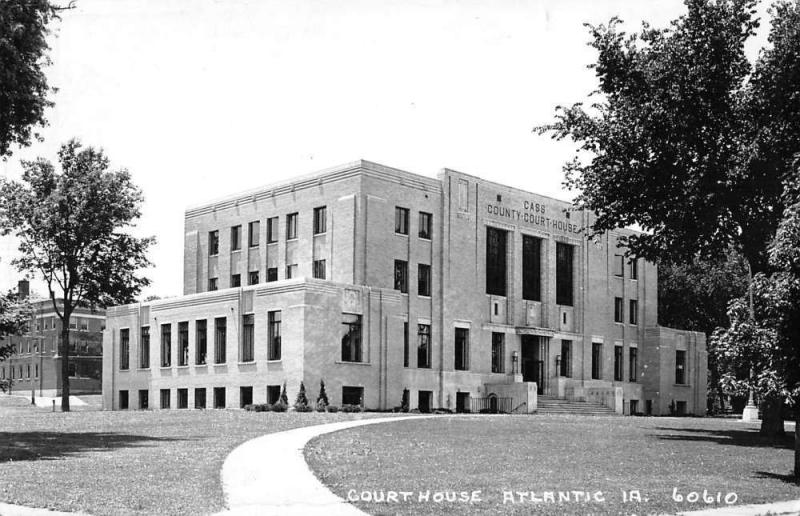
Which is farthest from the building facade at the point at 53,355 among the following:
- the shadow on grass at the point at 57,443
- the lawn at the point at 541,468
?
the lawn at the point at 541,468

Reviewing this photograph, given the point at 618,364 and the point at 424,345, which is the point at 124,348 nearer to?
the point at 424,345

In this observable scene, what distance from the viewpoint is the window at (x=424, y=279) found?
5772 cm

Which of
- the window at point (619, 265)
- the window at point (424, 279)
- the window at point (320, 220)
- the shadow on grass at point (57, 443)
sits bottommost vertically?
the shadow on grass at point (57, 443)

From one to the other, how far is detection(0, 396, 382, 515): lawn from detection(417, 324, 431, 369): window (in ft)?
71.3

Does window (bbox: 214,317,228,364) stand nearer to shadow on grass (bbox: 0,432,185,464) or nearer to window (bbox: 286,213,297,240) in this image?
window (bbox: 286,213,297,240)

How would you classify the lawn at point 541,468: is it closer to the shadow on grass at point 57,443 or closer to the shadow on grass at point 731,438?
the shadow on grass at point 731,438

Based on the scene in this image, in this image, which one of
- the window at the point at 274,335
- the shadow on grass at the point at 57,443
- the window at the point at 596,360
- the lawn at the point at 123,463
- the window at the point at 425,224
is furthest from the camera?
the window at the point at 596,360

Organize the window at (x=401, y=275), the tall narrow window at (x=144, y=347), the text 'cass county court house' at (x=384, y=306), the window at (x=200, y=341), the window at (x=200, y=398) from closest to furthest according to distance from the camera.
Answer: the text 'cass county court house' at (x=384, y=306) < the window at (x=200, y=398) < the window at (x=200, y=341) < the window at (x=401, y=275) < the tall narrow window at (x=144, y=347)

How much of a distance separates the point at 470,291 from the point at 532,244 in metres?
7.30

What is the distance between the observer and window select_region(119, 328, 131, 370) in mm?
62531

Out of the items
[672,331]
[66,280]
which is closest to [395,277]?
[66,280]

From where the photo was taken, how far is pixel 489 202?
61.4 metres

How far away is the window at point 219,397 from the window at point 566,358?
23.9m

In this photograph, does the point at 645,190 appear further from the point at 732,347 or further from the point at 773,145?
the point at 732,347
